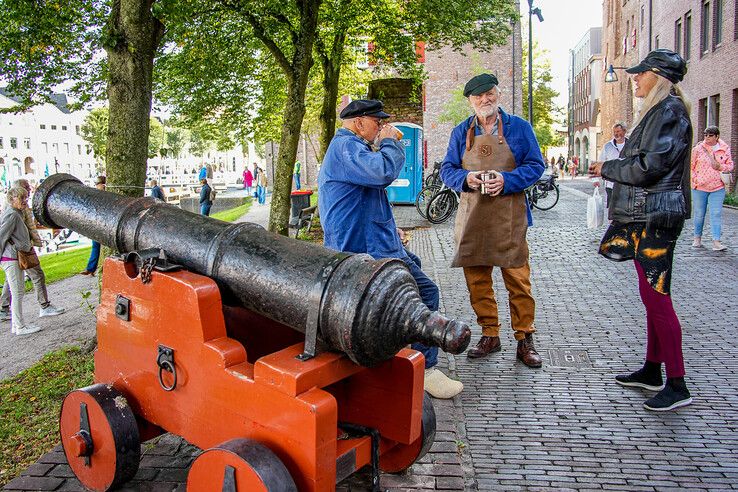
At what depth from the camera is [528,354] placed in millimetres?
5215

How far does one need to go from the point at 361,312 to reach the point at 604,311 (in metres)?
5.02

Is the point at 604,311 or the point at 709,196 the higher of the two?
the point at 709,196

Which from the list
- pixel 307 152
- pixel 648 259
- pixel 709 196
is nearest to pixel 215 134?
pixel 709 196

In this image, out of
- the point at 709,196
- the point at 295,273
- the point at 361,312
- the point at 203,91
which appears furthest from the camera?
the point at 203,91

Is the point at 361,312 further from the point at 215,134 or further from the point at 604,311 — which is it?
the point at 215,134

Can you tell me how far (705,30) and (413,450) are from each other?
89.4 ft

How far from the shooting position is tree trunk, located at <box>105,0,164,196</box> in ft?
19.9

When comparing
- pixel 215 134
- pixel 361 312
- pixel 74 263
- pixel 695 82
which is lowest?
pixel 74 263

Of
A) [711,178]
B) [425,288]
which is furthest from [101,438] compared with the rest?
[711,178]

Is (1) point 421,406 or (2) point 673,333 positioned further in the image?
(2) point 673,333

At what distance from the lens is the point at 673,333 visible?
13.8 feet

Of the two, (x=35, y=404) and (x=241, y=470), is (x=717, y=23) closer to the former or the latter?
(x=35, y=404)

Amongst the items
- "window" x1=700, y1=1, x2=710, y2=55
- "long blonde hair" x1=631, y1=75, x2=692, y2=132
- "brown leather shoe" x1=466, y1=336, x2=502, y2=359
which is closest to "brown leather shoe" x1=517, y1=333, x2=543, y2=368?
"brown leather shoe" x1=466, y1=336, x2=502, y2=359

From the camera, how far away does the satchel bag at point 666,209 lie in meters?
4.11
